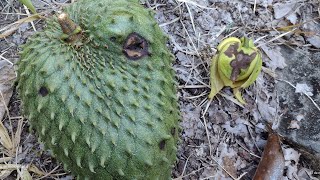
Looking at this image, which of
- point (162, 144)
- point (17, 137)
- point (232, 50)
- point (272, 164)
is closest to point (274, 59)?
point (232, 50)

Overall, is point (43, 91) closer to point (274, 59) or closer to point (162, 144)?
point (162, 144)

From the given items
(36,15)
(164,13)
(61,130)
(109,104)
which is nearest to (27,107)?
(61,130)

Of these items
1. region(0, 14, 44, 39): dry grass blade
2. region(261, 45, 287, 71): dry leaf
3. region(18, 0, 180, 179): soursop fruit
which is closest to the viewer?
region(18, 0, 180, 179): soursop fruit

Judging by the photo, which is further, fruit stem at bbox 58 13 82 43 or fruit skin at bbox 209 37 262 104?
fruit skin at bbox 209 37 262 104

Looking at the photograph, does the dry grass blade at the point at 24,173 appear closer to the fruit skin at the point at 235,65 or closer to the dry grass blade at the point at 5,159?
the dry grass blade at the point at 5,159

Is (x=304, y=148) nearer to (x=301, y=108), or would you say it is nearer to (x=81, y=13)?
(x=301, y=108)

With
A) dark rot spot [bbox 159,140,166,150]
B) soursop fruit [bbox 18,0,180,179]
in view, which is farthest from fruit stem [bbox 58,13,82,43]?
dark rot spot [bbox 159,140,166,150]

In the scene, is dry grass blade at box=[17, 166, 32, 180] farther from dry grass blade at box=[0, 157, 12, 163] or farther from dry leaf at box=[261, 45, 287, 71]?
dry leaf at box=[261, 45, 287, 71]

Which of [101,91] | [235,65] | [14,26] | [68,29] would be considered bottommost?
[235,65]
